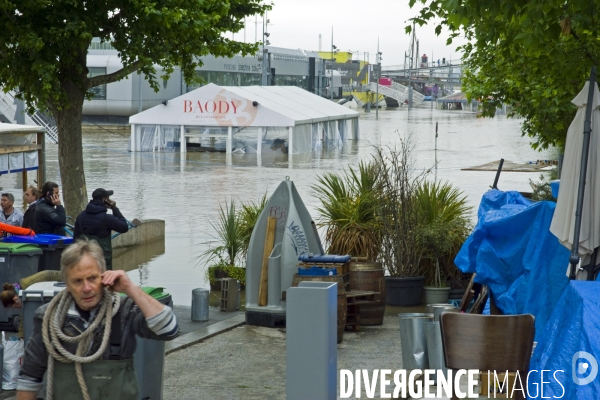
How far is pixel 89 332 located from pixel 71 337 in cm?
7

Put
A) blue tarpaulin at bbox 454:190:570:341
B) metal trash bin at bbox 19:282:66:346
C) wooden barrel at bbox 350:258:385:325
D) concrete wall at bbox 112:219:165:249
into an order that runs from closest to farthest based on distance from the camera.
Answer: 1. metal trash bin at bbox 19:282:66:346
2. blue tarpaulin at bbox 454:190:570:341
3. wooden barrel at bbox 350:258:385:325
4. concrete wall at bbox 112:219:165:249

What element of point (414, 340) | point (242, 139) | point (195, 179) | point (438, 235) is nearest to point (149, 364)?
point (414, 340)

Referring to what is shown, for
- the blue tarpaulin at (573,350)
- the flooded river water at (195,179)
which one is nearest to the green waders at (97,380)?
the blue tarpaulin at (573,350)

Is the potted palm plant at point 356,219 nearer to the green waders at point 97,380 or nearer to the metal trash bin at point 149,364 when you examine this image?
the metal trash bin at point 149,364

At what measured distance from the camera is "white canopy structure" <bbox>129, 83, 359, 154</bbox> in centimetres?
4356

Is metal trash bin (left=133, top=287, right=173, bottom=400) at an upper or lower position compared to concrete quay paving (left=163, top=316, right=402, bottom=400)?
upper

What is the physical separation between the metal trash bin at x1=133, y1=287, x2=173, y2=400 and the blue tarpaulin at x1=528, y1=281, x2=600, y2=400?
2.39 meters

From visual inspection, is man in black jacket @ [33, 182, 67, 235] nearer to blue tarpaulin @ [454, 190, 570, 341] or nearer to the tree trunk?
the tree trunk

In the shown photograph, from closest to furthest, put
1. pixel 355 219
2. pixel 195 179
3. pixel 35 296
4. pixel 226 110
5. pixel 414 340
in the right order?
pixel 35 296
pixel 414 340
pixel 355 219
pixel 195 179
pixel 226 110

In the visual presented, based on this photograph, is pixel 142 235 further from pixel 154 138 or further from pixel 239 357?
pixel 154 138

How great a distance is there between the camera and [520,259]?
8.81 meters

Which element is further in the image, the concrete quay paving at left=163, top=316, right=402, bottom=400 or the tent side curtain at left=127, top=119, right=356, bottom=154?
the tent side curtain at left=127, top=119, right=356, bottom=154

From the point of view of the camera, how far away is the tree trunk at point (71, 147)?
16172 mm

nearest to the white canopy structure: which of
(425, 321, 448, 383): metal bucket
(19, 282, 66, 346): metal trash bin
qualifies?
(425, 321, 448, 383): metal bucket
